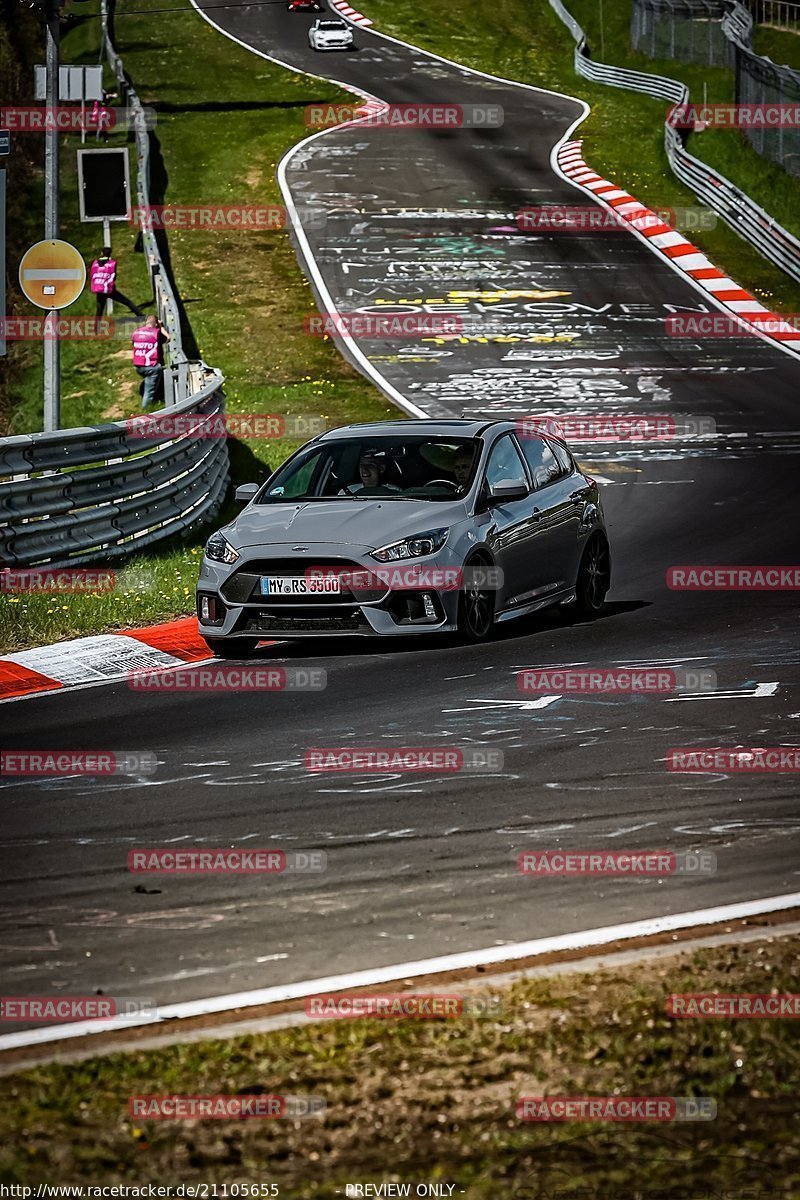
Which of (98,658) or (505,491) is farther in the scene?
(505,491)

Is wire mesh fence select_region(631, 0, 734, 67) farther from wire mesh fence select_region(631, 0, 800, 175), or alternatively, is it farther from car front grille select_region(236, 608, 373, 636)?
car front grille select_region(236, 608, 373, 636)

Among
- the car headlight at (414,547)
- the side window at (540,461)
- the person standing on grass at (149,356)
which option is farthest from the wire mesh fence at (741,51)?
the car headlight at (414,547)

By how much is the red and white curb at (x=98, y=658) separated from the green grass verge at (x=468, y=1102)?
21.4ft

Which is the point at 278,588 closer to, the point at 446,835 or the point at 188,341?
the point at 446,835

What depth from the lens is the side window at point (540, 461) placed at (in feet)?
46.5

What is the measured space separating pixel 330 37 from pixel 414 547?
53077 mm

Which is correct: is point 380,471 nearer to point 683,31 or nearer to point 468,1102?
point 468,1102

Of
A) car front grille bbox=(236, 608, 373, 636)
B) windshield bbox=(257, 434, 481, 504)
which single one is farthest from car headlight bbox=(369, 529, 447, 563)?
windshield bbox=(257, 434, 481, 504)

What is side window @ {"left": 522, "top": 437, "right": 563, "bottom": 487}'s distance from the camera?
46.5 ft

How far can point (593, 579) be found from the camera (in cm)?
1448

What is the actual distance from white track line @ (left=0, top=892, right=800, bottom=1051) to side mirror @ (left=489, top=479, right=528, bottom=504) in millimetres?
6523

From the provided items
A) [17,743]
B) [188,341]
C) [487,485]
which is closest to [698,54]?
[188,341]

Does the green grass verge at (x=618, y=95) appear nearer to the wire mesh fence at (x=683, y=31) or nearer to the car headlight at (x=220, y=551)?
the wire mesh fence at (x=683, y=31)

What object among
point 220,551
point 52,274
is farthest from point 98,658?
point 52,274
